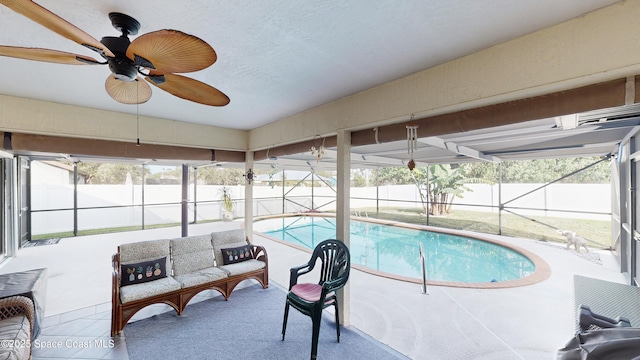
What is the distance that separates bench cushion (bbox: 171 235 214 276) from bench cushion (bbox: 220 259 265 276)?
1.03 ft

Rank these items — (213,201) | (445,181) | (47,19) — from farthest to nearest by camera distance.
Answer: (445,181) < (213,201) < (47,19)

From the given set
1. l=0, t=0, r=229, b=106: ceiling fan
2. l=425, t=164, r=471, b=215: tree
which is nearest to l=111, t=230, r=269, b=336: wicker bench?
l=0, t=0, r=229, b=106: ceiling fan

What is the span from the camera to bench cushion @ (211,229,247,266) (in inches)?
153

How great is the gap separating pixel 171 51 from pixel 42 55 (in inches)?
30.2

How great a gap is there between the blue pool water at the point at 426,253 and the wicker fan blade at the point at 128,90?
5267mm

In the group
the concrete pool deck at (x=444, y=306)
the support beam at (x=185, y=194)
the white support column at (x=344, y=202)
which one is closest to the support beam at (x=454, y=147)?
the white support column at (x=344, y=202)

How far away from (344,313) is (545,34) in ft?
10.2

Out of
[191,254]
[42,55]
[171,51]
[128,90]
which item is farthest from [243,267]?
[171,51]

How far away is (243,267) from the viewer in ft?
12.2

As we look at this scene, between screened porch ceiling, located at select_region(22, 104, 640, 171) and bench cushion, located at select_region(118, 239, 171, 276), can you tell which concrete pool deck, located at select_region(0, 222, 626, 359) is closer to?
bench cushion, located at select_region(118, 239, 171, 276)

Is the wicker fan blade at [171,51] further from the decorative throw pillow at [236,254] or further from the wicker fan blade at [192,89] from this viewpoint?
the decorative throw pillow at [236,254]

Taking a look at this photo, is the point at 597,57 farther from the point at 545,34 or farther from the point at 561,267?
the point at 561,267

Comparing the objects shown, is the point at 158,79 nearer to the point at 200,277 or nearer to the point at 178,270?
the point at 200,277

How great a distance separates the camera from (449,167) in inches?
408
